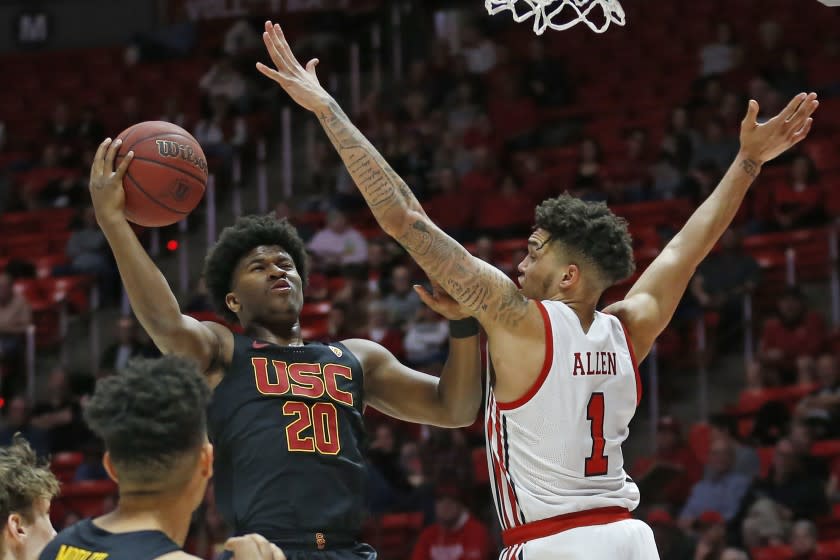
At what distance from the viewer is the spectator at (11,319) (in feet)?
43.9

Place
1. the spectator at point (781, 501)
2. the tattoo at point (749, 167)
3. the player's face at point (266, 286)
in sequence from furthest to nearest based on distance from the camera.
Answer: the spectator at point (781, 501) → the tattoo at point (749, 167) → the player's face at point (266, 286)

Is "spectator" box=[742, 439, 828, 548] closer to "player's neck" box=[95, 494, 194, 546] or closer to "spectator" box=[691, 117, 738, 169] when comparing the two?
"spectator" box=[691, 117, 738, 169]

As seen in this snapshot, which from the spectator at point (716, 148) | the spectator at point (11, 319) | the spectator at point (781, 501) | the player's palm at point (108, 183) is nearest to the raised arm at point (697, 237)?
the player's palm at point (108, 183)

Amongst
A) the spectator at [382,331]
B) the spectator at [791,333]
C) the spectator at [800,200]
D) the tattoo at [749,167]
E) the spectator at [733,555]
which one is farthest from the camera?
the spectator at [800,200]

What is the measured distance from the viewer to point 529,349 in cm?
479

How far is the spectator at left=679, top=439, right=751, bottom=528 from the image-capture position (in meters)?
9.55

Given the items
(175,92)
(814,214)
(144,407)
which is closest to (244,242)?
(144,407)

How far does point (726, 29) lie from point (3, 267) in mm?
8088

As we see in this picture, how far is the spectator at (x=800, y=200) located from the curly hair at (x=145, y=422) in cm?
920

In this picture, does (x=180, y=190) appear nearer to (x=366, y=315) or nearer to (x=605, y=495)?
(x=605, y=495)

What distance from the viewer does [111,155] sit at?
4.98 metres

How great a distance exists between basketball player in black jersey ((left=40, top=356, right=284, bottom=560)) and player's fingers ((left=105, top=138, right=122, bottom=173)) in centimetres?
171

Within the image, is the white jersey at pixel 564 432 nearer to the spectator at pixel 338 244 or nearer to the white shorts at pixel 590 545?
the white shorts at pixel 590 545

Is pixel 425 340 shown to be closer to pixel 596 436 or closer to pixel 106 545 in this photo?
pixel 596 436
